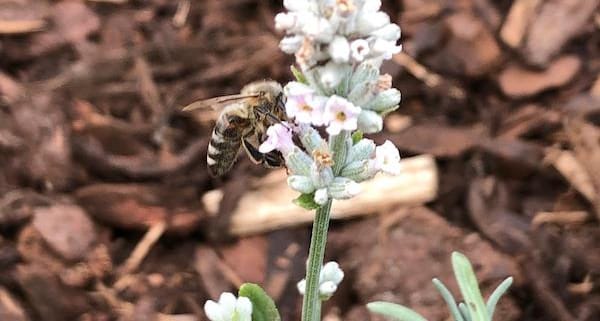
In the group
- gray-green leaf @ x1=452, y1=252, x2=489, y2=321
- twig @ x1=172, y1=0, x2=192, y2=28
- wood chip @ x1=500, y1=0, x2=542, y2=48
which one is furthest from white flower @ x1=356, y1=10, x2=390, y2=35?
twig @ x1=172, y1=0, x2=192, y2=28

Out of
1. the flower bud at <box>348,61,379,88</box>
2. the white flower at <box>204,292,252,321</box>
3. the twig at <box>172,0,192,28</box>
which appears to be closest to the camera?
the flower bud at <box>348,61,379,88</box>

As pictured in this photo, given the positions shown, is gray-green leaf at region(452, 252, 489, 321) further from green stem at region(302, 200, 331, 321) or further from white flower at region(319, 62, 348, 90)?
white flower at region(319, 62, 348, 90)

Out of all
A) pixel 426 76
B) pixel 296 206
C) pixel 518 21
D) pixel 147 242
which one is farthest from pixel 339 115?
pixel 518 21

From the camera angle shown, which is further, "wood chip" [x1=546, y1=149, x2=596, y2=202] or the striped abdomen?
"wood chip" [x1=546, y1=149, x2=596, y2=202]

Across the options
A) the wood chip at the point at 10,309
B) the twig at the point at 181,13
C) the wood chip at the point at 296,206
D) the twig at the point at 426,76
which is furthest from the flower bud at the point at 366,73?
the twig at the point at 181,13

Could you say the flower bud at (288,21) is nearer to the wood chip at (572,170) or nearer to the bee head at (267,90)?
the bee head at (267,90)

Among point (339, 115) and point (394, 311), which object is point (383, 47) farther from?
point (394, 311)

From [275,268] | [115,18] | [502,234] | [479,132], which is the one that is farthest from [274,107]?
[115,18]

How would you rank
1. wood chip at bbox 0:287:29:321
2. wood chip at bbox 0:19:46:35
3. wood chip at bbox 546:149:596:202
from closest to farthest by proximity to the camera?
wood chip at bbox 0:287:29:321 < wood chip at bbox 546:149:596:202 < wood chip at bbox 0:19:46:35
